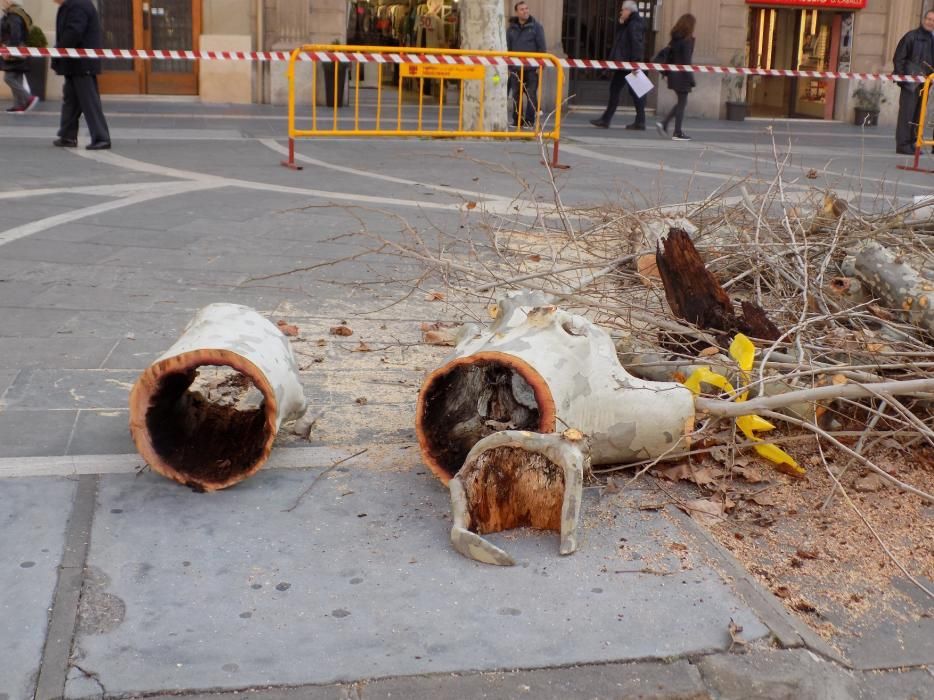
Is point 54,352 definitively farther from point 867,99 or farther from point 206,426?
point 867,99

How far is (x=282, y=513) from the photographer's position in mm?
3457

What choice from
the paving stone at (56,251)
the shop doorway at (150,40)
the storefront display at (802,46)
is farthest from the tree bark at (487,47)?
the storefront display at (802,46)

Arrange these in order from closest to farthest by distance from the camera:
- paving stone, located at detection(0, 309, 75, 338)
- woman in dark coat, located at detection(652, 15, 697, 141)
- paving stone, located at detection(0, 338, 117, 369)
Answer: paving stone, located at detection(0, 338, 117, 369)
paving stone, located at detection(0, 309, 75, 338)
woman in dark coat, located at detection(652, 15, 697, 141)

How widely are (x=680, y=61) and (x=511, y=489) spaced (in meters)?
14.2

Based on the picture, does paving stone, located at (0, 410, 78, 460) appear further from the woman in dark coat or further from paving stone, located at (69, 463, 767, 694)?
the woman in dark coat

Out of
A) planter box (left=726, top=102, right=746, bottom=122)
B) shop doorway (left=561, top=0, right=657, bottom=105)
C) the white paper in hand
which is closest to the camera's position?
the white paper in hand

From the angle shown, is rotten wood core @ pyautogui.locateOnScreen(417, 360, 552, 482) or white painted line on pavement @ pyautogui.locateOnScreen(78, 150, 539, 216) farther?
white painted line on pavement @ pyautogui.locateOnScreen(78, 150, 539, 216)

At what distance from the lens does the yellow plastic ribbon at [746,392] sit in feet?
12.7

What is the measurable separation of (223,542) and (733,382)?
1.93 meters

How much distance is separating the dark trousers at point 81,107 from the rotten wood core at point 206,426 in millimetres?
8399

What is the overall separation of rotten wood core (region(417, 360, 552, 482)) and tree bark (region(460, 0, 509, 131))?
10591mm

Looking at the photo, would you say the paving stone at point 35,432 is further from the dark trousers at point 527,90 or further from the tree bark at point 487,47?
the dark trousers at point 527,90

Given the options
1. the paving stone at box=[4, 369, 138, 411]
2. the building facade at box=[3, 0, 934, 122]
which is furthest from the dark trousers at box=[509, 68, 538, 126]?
the paving stone at box=[4, 369, 138, 411]

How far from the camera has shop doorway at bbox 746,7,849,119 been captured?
21.9 meters
